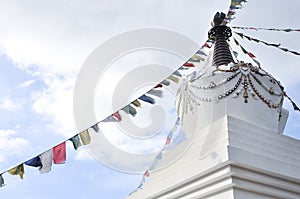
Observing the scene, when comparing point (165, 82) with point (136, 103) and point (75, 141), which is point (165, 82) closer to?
point (136, 103)

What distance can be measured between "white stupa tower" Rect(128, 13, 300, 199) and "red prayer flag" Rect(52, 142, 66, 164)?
152cm

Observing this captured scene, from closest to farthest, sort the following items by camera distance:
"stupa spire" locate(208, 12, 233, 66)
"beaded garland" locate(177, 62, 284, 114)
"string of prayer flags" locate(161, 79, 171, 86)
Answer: "beaded garland" locate(177, 62, 284, 114) → "string of prayer flags" locate(161, 79, 171, 86) → "stupa spire" locate(208, 12, 233, 66)

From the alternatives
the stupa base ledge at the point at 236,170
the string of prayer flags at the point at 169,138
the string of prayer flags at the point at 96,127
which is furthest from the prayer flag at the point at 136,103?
the string of prayer flags at the point at 169,138

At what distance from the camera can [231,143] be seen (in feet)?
16.6

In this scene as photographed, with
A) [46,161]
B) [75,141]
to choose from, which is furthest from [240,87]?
[46,161]

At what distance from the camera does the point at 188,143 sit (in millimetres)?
5887

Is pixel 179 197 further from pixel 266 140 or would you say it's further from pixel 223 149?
pixel 266 140

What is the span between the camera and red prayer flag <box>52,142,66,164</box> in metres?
5.31

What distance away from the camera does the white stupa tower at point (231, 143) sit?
4.73 meters

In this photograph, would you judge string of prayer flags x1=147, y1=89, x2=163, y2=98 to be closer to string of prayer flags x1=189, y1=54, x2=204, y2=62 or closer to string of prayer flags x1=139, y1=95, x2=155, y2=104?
string of prayer flags x1=139, y1=95, x2=155, y2=104

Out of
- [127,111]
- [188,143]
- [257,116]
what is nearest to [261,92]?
[257,116]

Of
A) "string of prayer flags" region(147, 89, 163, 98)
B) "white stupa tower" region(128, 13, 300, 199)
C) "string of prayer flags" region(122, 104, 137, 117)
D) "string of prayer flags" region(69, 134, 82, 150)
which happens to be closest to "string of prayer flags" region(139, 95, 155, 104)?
"string of prayer flags" region(147, 89, 163, 98)

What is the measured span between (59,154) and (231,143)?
264 cm

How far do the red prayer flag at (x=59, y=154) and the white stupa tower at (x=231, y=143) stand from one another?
152 centimetres
